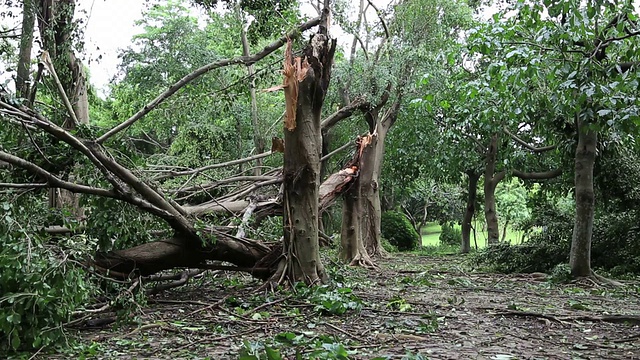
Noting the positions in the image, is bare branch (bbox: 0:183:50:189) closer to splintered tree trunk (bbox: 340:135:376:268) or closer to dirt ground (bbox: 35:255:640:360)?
dirt ground (bbox: 35:255:640:360)

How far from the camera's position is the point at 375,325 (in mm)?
5480

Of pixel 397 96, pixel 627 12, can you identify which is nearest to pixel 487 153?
pixel 397 96

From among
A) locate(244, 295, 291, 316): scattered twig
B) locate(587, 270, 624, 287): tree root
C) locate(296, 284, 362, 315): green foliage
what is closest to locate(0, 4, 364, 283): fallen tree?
locate(296, 284, 362, 315): green foliage

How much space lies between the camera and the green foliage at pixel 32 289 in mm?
4254

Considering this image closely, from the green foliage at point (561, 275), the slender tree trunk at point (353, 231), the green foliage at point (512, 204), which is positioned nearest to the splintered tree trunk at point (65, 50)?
the slender tree trunk at point (353, 231)

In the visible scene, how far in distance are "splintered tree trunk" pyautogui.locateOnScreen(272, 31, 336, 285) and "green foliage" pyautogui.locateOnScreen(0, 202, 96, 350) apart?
302 centimetres

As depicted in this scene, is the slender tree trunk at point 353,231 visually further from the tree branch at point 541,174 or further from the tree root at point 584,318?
the tree root at point 584,318

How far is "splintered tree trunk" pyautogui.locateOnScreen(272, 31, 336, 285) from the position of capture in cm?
726

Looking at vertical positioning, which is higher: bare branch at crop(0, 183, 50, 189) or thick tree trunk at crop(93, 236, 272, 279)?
A: bare branch at crop(0, 183, 50, 189)

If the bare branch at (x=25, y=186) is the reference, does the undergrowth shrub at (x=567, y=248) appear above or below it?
below

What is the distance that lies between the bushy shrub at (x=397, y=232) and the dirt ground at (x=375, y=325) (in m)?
13.7

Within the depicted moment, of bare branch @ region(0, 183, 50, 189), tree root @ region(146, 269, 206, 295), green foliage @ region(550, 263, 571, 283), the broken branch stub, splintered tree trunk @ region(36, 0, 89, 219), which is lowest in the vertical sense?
green foliage @ region(550, 263, 571, 283)

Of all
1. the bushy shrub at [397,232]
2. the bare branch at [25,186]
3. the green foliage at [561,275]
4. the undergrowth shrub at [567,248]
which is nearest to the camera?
the bare branch at [25,186]

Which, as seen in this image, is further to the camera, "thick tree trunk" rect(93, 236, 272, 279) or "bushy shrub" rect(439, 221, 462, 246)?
"bushy shrub" rect(439, 221, 462, 246)
